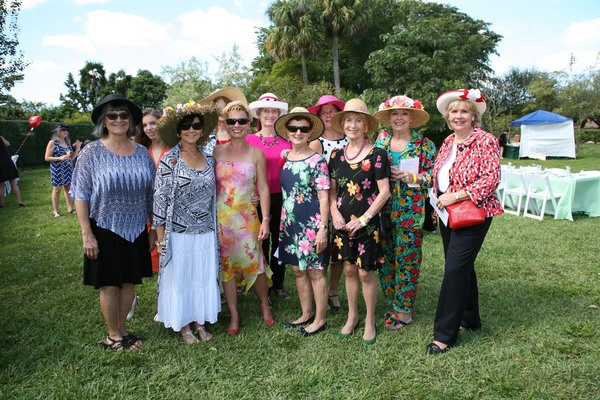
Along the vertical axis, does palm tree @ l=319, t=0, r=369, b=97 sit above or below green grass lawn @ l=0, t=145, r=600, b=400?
above

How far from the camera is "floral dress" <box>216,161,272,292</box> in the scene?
374 centimetres

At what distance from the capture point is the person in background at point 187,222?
137 inches

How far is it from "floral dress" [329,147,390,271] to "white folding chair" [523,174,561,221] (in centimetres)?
653

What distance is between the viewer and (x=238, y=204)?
3775 millimetres

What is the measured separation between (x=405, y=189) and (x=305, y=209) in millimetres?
892

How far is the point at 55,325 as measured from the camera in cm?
396

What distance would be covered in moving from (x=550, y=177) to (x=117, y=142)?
28.3 feet

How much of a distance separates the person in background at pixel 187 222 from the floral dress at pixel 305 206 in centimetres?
65

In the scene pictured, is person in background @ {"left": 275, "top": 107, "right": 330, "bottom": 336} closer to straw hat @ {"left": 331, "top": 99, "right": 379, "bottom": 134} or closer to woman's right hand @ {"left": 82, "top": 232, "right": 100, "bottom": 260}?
straw hat @ {"left": 331, "top": 99, "right": 379, "bottom": 134}

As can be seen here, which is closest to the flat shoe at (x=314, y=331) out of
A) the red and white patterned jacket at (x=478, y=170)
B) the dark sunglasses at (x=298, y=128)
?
the red and white patterned jacket at (x=478, y=170)

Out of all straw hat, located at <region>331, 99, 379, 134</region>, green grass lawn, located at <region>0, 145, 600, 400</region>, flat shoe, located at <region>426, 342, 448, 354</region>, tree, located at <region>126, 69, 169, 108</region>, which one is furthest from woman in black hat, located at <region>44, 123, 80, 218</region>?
tree, located at <region>126, 69, 169, 108</region>

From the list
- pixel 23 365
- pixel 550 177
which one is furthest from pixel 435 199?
pixel 550 177

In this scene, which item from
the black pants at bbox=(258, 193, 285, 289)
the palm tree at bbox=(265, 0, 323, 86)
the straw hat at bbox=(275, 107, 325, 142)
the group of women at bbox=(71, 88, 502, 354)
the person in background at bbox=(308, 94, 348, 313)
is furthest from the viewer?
the palm tree at bbox=(265, 0, 323, 86)

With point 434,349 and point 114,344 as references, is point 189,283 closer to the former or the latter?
point 114,344
